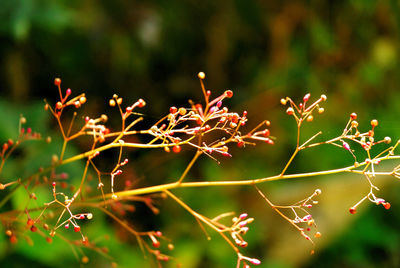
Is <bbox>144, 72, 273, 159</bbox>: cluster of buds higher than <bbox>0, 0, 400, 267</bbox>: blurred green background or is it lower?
higher

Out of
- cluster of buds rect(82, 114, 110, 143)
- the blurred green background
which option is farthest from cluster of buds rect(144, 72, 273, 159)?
the blurred green background

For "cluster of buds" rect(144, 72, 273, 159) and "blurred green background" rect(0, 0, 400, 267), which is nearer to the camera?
"cluster of buds" rect(144, 72, 273, 159)

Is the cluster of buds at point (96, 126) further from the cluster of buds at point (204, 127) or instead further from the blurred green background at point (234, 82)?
the blurred green background at point (234, 82)

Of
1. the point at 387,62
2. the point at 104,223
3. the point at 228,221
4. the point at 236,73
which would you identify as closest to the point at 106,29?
the point at 236,73

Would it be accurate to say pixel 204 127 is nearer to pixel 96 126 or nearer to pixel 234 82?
pixel 96 126

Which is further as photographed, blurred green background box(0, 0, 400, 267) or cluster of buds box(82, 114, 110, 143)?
blurred green background box(0, 0, 400, 267)

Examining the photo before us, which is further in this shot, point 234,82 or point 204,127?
point 234,82

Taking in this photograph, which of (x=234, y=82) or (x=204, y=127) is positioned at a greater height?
(x=204, y=127)

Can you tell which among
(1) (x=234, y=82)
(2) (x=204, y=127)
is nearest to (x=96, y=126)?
(2) (x=204, y=127)

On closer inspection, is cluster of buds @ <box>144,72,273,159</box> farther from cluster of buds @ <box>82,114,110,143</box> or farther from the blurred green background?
the blurred green background
